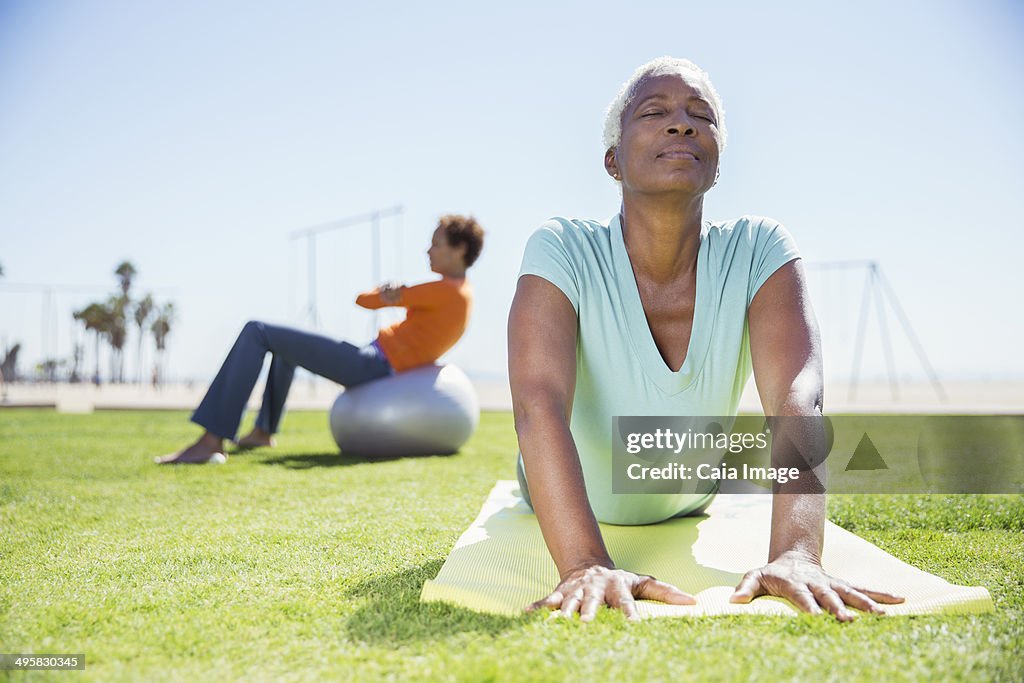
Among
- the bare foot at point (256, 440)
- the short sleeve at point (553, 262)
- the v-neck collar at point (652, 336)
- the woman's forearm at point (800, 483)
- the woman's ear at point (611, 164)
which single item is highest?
the woman's ear at point (611, 164)

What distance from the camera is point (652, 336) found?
201cm

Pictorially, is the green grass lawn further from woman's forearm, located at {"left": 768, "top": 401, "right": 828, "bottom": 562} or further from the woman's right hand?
woman's forearm, located at {"left": 768, "top": 401, "right": 828, "bottom": 562}

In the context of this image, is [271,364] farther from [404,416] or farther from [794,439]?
[794,439]

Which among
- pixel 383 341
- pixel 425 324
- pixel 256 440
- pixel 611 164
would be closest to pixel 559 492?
pixel 611 164

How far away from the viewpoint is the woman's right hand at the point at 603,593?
141 centimetres

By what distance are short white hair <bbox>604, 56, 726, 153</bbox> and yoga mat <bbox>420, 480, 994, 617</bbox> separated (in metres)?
1.10

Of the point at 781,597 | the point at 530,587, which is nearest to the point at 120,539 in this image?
the point at 530,587

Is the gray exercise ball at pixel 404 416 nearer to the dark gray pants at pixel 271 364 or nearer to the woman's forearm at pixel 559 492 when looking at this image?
the dark gray pants at pixel 271 364

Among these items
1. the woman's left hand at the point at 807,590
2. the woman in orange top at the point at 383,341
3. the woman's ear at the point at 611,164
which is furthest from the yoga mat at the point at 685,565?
the woman in orange top at the point at 383,341

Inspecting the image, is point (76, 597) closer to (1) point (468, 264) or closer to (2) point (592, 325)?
(2) point (592, 325)

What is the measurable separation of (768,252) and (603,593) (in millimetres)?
1070

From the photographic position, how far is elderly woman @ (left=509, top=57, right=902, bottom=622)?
1.81 meters

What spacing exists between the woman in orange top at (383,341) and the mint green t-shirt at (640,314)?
10.7 feet

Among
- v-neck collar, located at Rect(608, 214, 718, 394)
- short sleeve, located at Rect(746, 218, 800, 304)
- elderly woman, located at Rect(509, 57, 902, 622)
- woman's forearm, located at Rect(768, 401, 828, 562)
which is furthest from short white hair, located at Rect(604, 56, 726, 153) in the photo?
woman's forearm, located at Rect(768, 401, 828, 562)
